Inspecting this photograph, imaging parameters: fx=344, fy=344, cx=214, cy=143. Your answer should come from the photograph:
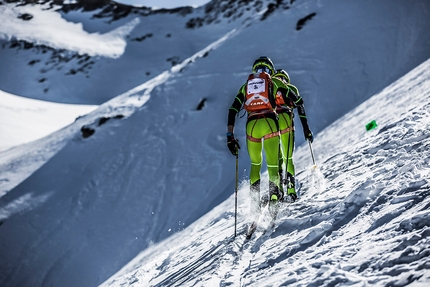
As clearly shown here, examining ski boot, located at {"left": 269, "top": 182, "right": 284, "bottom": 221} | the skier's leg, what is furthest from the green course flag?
ski boot, located at {"left": 269, "top": 182, "right": 284, "bottom": 221}

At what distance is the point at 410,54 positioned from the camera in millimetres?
17000

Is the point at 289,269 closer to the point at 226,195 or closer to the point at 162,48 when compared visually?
the point at 226,195

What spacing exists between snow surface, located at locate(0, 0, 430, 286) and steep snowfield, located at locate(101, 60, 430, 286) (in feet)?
0.08

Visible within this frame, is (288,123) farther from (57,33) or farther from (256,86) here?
(57,33)

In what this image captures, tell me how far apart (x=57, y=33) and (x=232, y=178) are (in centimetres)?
5852

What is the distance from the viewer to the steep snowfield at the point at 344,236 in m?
3.12

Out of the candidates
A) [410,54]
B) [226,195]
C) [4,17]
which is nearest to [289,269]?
[226,195]

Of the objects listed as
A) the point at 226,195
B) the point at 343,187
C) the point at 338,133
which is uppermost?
the point at 343,187

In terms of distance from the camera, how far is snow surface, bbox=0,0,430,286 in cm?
386

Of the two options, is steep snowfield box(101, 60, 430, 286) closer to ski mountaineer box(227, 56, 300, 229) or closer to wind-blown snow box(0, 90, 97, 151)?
ski mountaineer box(227, 56, 300, 229)

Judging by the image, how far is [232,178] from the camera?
13.6 m

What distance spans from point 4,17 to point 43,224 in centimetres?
6552

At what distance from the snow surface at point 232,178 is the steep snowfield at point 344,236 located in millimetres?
23

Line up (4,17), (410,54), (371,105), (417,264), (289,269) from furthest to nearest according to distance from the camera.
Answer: (4,17) → (410,54) → (371,105) → (289,269) → (417,264)
